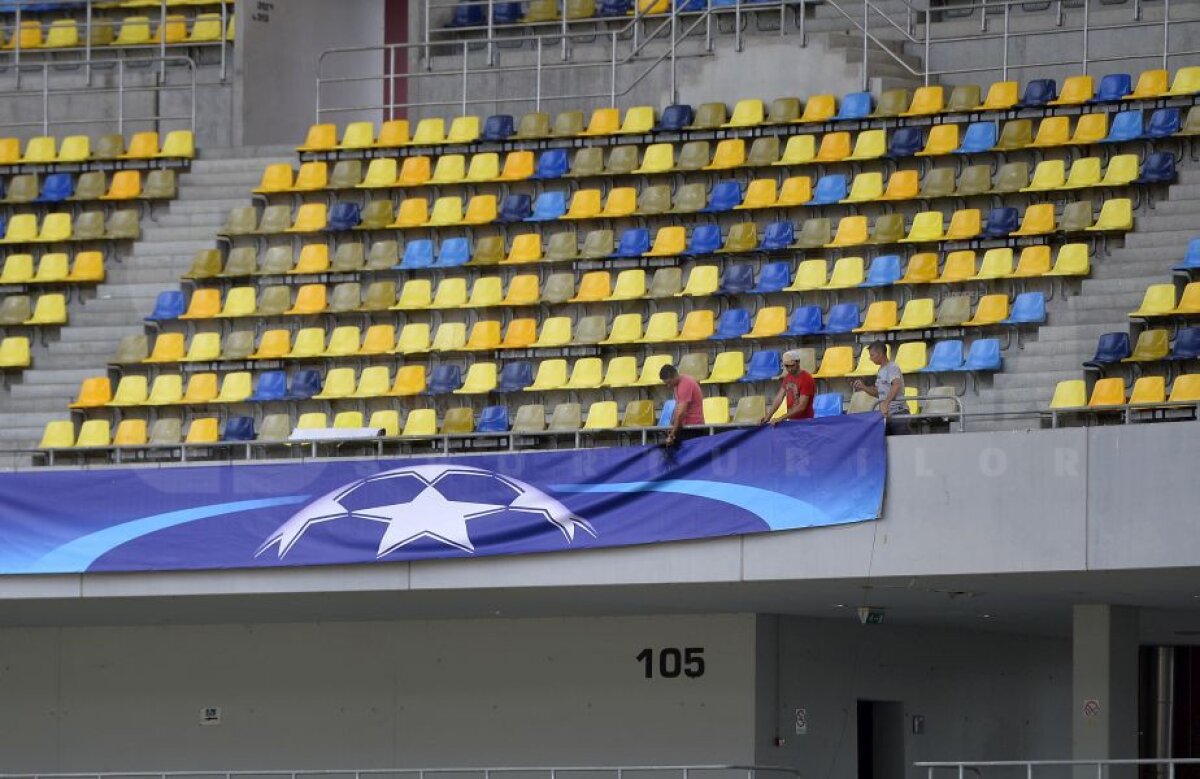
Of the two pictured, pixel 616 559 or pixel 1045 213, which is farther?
pixel 1045 213

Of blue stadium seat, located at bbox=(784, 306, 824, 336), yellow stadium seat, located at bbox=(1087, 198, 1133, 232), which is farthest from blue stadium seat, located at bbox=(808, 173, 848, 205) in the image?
yellow stadium seat, located at bbox=(1087, 198, 1133, 232)

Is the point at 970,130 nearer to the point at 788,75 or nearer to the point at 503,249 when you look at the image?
the point at 788,75

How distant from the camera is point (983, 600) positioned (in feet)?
57.0

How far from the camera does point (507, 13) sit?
25906mm

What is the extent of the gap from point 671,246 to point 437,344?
2.43 meters

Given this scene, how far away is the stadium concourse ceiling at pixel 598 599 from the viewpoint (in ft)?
52.6

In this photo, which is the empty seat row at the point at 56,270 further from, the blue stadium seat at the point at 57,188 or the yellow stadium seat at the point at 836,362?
the yellow stadium seat at the point at 836,362

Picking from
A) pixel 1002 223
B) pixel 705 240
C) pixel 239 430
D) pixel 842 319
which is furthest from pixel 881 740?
pixel 239 430

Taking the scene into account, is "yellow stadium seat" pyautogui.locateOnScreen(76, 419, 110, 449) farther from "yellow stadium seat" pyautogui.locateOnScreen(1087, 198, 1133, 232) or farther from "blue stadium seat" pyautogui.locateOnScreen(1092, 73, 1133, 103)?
"blue stadium seat" pyautogui.locateOnScreen(1092, 73, 1133, 103)

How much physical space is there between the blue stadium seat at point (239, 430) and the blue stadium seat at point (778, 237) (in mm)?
5026

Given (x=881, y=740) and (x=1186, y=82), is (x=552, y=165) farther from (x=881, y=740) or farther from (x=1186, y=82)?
(x=881, y=740)

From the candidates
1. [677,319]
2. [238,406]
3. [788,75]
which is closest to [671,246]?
[677,319]

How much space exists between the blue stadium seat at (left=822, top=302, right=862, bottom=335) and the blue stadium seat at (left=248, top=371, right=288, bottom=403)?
5.10 m

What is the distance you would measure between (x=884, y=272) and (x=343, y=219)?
5844 mm
